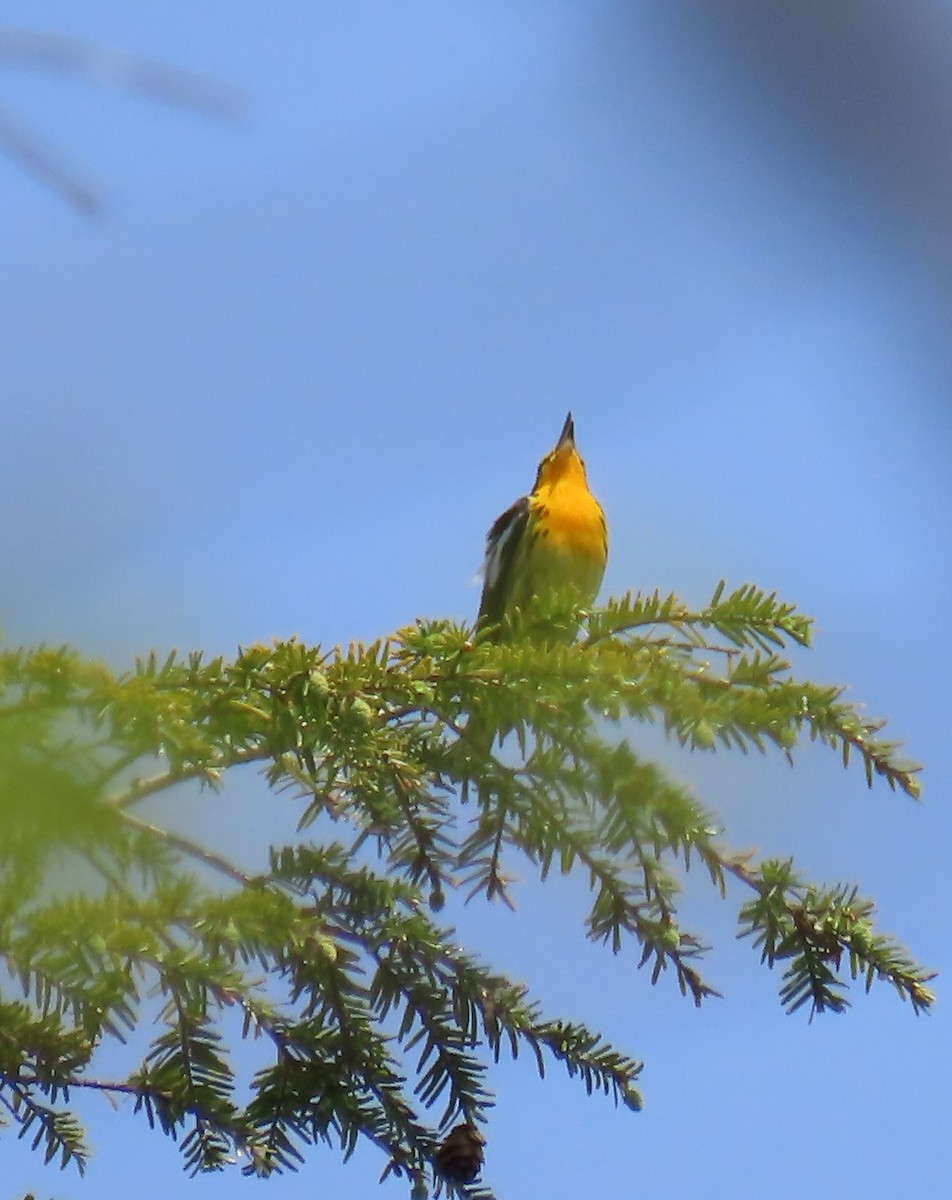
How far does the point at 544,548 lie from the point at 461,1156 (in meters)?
2.83

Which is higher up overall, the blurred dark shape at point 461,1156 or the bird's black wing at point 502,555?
the bird's black wing at point 502,555

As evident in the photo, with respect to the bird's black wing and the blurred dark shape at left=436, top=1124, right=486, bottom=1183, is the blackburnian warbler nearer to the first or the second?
the bird's black wing

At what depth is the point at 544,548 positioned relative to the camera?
4.51 metres

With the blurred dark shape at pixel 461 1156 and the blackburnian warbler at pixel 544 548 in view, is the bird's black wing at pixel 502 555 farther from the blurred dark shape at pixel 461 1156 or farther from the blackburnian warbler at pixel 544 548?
the blurred dark shape at pixel 461 1156

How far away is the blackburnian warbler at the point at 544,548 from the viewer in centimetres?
446

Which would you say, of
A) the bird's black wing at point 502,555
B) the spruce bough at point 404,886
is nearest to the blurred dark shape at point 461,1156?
the spruce bough at point 404,886

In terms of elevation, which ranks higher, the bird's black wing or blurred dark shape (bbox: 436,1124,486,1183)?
the bird's black wing

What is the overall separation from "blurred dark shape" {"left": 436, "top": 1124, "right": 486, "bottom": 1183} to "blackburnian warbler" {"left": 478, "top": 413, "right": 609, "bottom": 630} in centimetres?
252

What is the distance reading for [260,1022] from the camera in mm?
1852

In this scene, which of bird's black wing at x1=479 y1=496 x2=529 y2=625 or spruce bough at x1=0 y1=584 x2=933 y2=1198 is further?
bird's black wing at x1=479 y1=496 x2=529 y2=625

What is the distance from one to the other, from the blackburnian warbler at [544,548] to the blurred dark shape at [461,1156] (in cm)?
252

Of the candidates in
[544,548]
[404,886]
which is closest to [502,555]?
[544,548]

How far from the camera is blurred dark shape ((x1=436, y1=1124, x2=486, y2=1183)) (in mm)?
1825

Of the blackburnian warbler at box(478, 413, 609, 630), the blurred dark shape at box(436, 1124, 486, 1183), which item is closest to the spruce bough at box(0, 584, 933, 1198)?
the blurred dark shape at box(436, 1124, 486, 1183)
